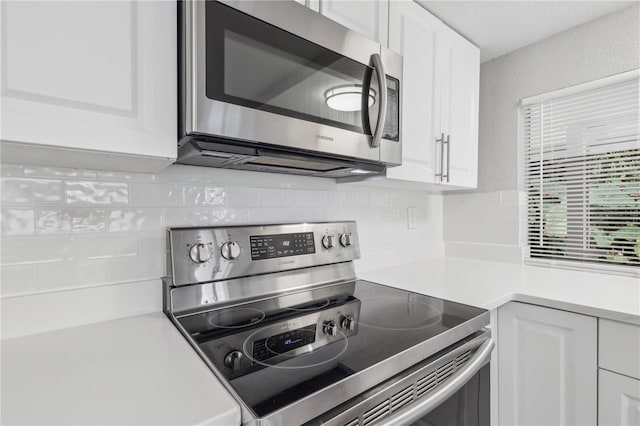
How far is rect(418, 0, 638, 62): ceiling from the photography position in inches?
57.7

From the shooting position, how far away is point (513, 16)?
61.2 inches

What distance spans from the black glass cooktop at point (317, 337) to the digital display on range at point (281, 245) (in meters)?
0.16

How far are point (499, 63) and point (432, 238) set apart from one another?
3.76 ft

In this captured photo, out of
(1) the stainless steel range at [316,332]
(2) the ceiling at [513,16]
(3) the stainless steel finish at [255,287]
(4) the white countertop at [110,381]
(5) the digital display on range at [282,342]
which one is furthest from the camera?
(2) the ceiling at [513,16]

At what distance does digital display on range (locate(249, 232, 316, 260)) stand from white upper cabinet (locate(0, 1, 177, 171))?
46cm

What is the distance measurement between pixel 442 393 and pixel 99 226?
39.9 inches

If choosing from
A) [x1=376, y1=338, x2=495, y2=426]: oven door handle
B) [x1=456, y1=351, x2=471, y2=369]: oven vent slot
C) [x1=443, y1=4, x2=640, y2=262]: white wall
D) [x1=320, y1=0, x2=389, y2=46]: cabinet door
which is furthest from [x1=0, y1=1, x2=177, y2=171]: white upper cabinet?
[x1=443, y1=4, x2=640, y2=262]: white wall

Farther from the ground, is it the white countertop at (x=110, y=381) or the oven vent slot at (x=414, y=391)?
the white countertop at (x=110, y=381)

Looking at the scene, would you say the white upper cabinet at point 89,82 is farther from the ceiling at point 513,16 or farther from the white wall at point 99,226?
the ceiling at point 513,16

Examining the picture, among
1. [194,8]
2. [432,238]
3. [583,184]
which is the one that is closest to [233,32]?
[194,8]

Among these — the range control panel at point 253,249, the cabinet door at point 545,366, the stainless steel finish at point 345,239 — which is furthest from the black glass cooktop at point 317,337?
the cabinet door at point 545,366

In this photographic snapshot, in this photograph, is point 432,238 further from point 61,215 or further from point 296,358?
point 61,215

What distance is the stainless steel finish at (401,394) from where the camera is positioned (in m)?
0.61

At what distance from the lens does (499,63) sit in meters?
1.97
